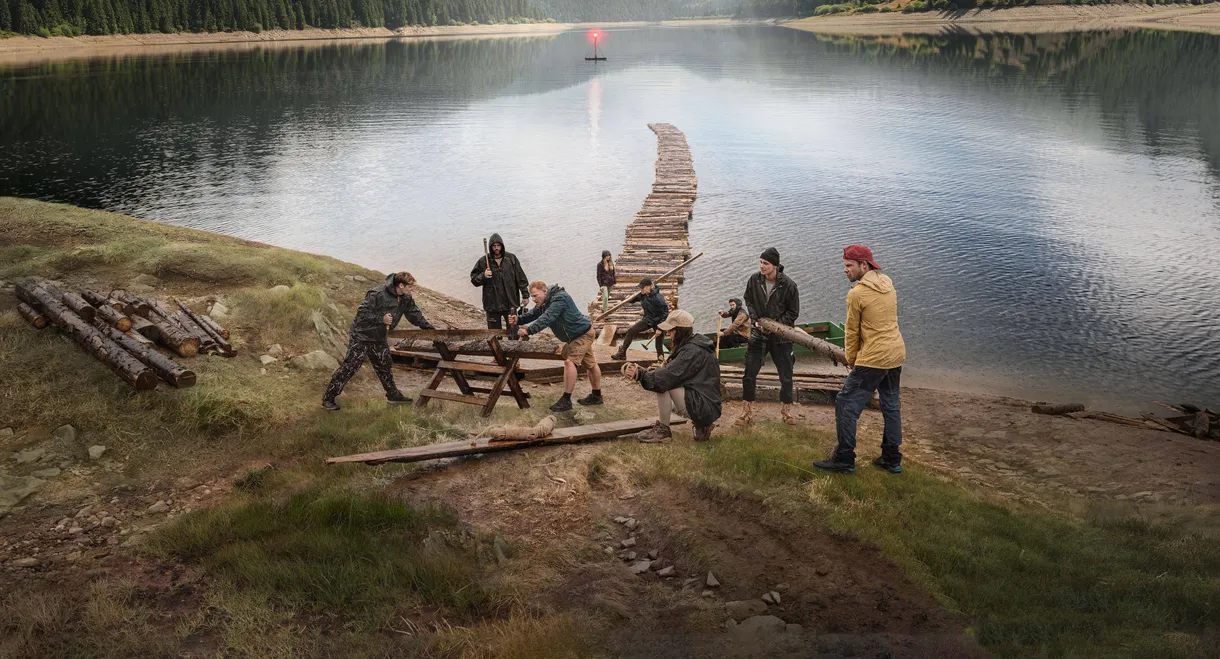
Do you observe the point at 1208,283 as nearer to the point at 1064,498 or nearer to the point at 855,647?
the point at 1064,498

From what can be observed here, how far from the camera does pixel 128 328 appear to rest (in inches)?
561

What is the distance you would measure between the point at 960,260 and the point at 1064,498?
18282mm

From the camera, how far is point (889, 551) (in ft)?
27.6

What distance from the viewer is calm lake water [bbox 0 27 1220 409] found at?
23.2m

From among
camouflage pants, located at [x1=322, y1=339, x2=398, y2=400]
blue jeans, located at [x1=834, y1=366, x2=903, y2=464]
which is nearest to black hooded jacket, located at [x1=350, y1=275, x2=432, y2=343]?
camouflage pants, located at [x1=322, y1=339, x2=398, y2=400]

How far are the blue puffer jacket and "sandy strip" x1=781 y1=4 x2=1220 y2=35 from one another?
125553 millimetres

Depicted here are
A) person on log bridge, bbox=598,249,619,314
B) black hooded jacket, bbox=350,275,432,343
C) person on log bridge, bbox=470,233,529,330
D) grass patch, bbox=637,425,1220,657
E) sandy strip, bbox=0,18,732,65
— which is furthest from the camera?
sandy strip, bbox=0,18,732,65

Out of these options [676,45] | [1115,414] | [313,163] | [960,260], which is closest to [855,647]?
[1115,414]

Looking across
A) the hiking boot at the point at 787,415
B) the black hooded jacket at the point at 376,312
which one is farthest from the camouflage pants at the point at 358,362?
the hiking boot at the point at 787,415

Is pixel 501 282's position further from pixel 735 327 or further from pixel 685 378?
pixel 685 378

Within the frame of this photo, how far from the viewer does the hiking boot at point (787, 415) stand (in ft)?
45.4

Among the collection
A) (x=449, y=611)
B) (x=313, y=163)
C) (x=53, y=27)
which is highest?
(x=53, y=27)

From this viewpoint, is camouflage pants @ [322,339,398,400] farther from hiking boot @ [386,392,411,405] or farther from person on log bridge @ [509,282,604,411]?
person on log bridge @ [509,282,604,411]

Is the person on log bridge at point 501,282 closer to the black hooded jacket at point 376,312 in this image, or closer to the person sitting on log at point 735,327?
the black hooded jacket at point 376,312
